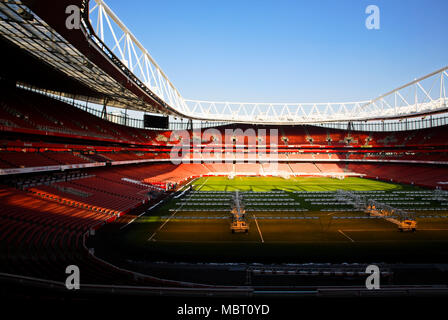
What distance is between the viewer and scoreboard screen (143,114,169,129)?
5456 cm

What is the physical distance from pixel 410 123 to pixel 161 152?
6693 cm

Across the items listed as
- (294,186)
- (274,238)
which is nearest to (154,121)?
(294,186)

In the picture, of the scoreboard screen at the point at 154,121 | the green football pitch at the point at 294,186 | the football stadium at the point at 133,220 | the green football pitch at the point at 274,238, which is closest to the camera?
the football stadium at the point at 133,220

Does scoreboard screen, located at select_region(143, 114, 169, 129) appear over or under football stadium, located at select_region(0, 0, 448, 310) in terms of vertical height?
over

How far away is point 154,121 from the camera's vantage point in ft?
182

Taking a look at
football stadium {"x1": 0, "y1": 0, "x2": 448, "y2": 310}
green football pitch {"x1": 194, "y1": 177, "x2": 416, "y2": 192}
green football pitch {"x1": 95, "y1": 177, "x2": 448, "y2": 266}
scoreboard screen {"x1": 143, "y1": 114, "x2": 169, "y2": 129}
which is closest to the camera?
football stadium {"x1": 0, "y1": 0, "x2": 448, "y2": 310}

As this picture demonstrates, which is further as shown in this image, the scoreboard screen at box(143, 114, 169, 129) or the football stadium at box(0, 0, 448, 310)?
the scoreboard screen at box(143, 114, 169, 129)

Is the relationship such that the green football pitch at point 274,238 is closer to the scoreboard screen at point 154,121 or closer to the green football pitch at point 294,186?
the green football pitch at point 294,186

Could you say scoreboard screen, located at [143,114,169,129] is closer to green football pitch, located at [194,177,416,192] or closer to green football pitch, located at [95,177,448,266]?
green football pitch, located at [194,177,416,192]

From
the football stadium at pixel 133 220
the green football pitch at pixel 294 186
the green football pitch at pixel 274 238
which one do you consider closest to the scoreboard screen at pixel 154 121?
the football stadium at pixel 133 220

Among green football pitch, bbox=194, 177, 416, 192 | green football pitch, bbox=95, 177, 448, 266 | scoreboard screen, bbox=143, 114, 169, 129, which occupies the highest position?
scoreboard screen, bbox=143, 114, 169, 129

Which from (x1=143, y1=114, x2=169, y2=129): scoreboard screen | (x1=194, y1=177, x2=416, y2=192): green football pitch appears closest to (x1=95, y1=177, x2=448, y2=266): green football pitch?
(x1=194, y1=177, x2=416, y2=192): green football pitch

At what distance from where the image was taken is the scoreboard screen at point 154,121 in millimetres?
54562

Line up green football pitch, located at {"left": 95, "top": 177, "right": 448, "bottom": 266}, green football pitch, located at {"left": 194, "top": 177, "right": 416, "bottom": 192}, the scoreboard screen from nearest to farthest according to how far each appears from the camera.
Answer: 1. green football pitch, located at {"left": 95, "top": 177, "right": 448, "bottom": 266}
2. green football pitch, located at {"left": 194, "top": 177, "right": 416, "bottom": 192}
3. the scoreboard screen
